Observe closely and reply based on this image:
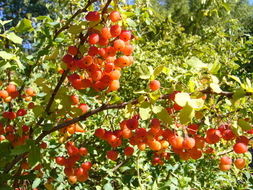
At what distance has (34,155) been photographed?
3.66 feet

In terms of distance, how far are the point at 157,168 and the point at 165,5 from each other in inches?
934

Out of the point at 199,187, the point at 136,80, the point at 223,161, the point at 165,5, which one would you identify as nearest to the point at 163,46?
the point at 136,80

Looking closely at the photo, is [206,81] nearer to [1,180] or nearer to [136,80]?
[1,180]

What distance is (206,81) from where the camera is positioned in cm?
101

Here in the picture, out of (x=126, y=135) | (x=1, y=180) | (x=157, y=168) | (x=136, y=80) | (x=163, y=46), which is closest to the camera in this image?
(x=126, y=135)

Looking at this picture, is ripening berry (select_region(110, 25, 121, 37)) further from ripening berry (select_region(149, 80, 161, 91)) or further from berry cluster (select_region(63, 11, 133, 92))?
ripening berry (select_region(149, 80, 161, 91))

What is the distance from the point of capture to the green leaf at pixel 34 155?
111 cm

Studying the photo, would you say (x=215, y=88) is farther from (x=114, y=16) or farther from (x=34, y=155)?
(x=34, y=155)

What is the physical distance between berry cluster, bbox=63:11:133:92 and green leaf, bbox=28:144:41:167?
319mm

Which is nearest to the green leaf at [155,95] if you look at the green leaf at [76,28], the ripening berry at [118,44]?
the ripening berry at [118,44]

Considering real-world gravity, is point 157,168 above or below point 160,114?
above

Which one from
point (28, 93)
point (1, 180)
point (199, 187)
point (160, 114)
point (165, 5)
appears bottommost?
point (1, 180)

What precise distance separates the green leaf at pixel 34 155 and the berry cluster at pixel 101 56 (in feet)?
1.05

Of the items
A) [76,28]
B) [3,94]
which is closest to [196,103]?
[76,28]
